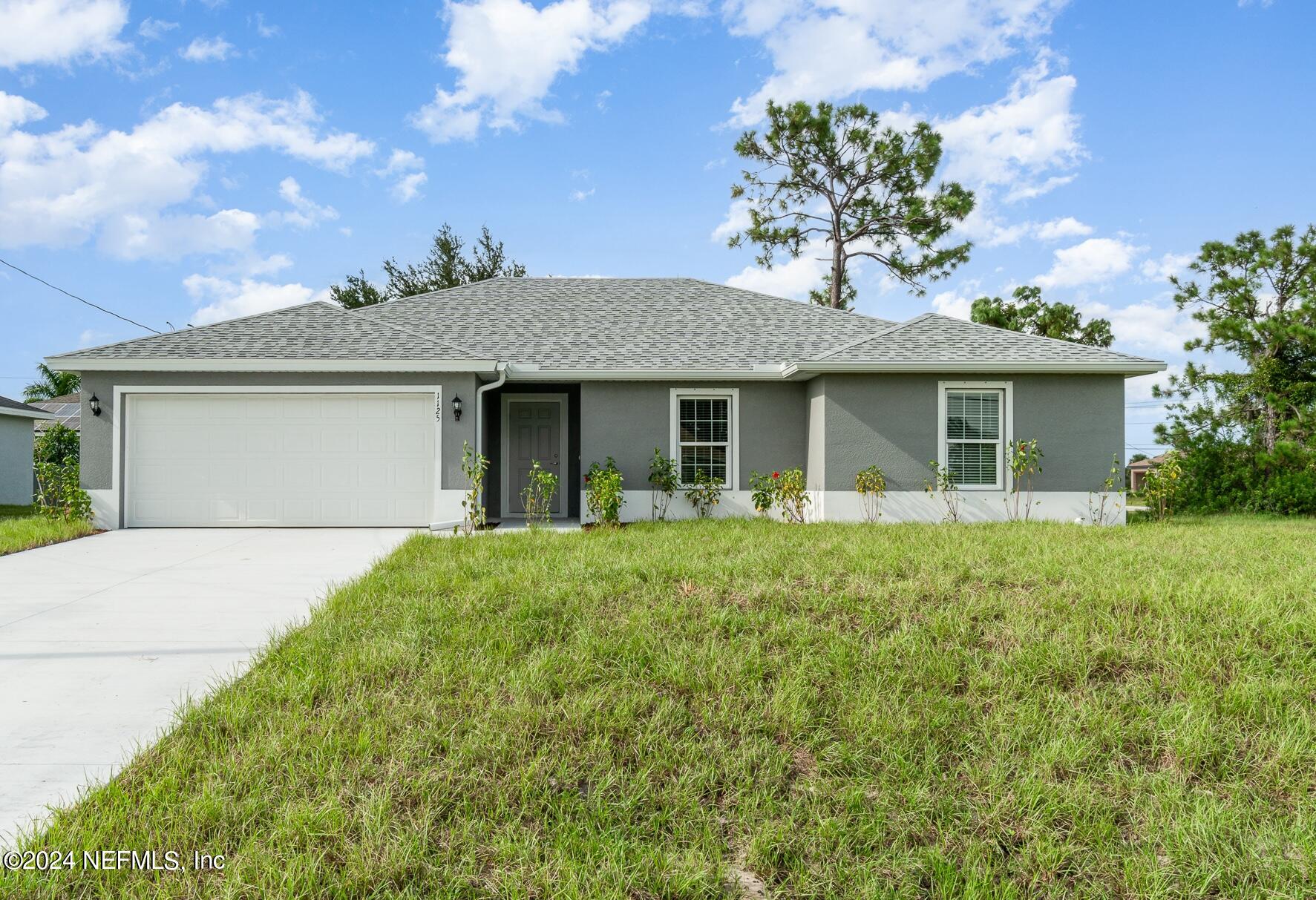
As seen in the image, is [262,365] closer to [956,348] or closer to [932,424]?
[932,424]

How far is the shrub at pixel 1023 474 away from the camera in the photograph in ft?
36.6

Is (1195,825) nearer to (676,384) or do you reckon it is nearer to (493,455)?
(676,384)

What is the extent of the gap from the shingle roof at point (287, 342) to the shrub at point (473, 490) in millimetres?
1647

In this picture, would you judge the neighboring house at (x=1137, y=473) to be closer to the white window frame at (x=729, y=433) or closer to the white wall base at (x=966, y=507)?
the white wall base at (x=966, y=507)

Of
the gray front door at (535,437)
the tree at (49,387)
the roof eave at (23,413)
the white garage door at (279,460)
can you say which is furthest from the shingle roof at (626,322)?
the tree at (49,387)

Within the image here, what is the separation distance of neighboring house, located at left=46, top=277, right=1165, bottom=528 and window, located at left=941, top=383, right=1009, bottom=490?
3 cm

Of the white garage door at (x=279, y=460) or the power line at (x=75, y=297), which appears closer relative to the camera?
the white garage door at (x=279, y=460)

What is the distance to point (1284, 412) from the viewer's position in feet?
52.5

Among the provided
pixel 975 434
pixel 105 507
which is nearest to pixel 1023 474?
pixel 975 434

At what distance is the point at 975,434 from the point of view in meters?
11.3

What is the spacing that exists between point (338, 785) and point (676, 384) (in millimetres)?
9704

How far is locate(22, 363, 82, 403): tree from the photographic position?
2658cm

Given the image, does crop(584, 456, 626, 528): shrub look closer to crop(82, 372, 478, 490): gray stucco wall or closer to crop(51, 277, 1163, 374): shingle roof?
crop(51, 277, 1163, 374): shingle roof

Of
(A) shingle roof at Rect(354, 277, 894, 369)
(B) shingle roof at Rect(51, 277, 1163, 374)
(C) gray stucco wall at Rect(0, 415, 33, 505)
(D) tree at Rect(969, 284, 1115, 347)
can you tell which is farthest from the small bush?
(D) tree at Rect(969, 284, 1115, 347)
